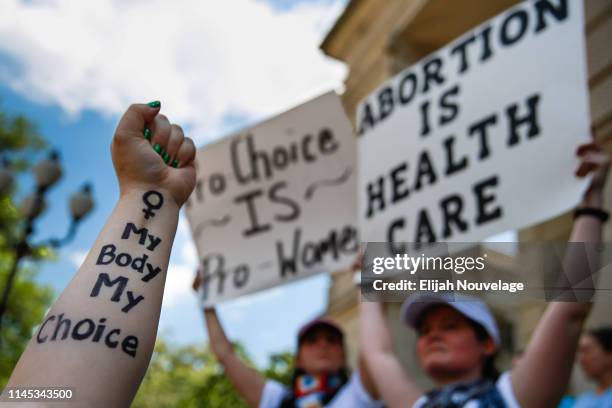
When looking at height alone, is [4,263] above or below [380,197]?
above

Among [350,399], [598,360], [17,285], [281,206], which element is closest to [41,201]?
[281,206]

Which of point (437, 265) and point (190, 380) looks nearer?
point (437, 265)

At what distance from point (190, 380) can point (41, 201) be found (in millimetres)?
24832

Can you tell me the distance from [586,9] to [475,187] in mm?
2406

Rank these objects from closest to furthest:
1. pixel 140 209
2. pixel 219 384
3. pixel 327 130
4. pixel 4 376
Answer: pixel 140 209, pixel 327 130, pixel 219 384, pixel 4 376

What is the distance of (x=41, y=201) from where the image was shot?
7602mm

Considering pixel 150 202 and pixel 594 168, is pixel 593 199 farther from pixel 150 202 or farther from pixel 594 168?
pixel 150 202

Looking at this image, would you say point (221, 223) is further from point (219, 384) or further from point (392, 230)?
point (219, 384)

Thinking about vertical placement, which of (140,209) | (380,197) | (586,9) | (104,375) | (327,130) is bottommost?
(104,375)

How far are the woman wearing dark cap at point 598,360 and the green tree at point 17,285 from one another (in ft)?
48.4

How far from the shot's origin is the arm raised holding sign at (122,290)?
1161 millimetres

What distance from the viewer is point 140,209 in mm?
1424

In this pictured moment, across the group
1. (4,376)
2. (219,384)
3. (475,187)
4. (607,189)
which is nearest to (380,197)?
(475,187)

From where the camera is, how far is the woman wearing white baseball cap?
72.9 inches
